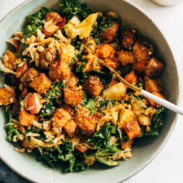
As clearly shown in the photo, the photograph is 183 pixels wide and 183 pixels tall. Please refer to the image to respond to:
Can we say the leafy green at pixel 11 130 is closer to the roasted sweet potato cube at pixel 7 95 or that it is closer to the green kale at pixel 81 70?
the roasted sweet potato cube at pixel 7 95

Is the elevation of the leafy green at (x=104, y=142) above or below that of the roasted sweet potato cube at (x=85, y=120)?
below

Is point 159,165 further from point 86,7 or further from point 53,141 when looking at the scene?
point 86,7

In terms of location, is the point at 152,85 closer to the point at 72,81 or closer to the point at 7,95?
the point at 72,81

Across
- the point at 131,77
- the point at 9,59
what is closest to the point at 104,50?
the point at 131,77

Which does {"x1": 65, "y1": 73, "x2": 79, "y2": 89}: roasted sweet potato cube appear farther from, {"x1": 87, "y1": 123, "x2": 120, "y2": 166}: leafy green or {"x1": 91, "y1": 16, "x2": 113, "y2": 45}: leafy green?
{"x1": 87, "y1": 123, "x2": 120, "y2": 166}: leafy green

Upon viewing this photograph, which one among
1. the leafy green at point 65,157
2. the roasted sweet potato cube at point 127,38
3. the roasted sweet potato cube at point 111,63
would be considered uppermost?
the roasted sweet potato cube at point 127,38

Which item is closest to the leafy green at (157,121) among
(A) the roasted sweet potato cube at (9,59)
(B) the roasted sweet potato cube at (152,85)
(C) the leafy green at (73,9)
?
(B) the roasted sweet potato cube at (152,85)

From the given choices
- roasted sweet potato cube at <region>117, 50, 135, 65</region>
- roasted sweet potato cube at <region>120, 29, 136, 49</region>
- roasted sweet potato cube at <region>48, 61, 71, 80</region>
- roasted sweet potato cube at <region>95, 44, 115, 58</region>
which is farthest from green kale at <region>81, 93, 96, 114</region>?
roasted sweet potato cube at <region>120, 29, 136, 49</region>
